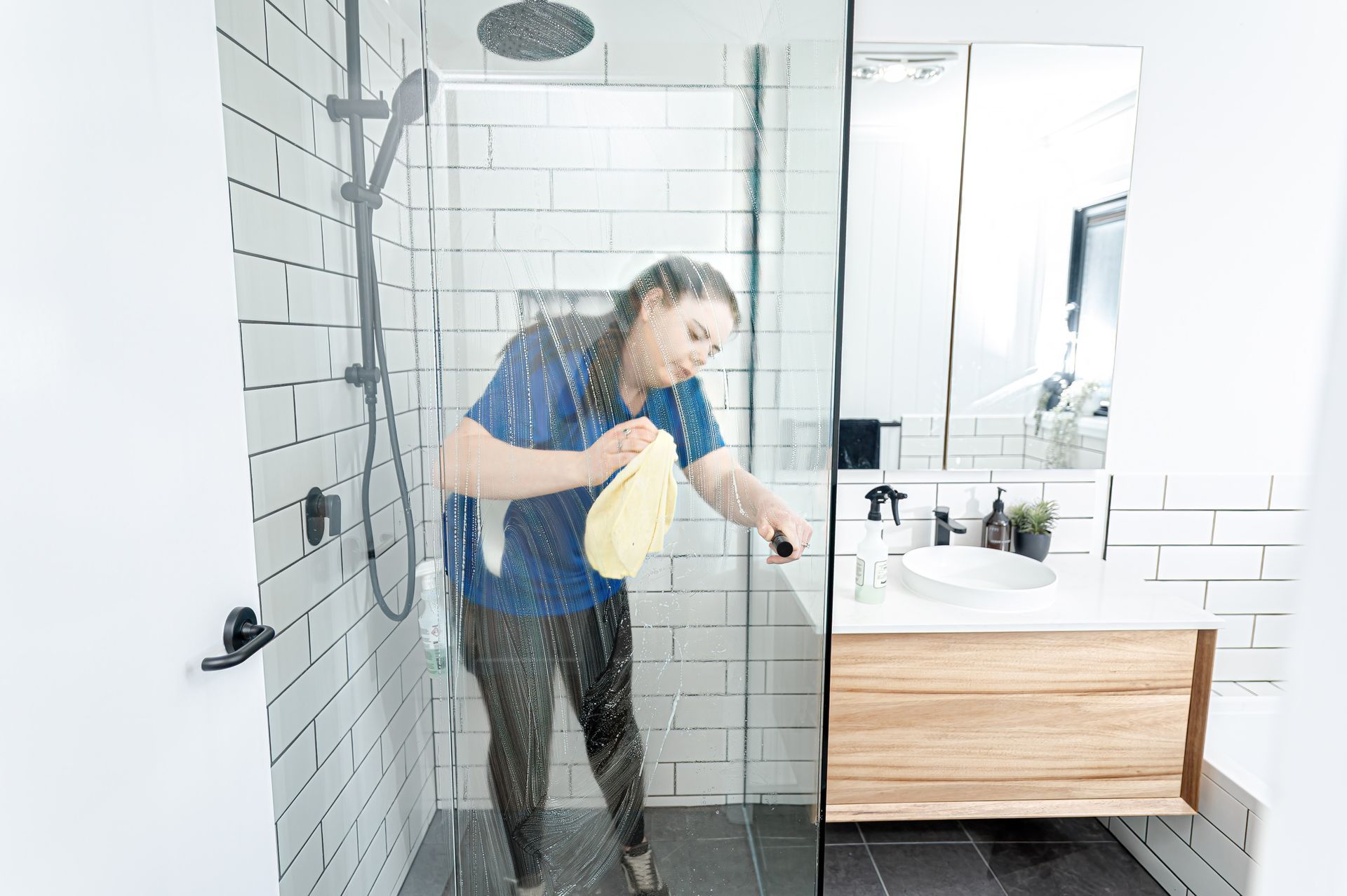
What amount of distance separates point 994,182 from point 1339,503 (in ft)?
6.21

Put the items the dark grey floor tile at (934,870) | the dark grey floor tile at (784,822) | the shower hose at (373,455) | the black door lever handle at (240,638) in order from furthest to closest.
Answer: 1. the dark grey floor tile at (934,870)
2. the dark grey floor tile at (784,822)
3. the shower hose at (373,455)
4. the black door lever handle at (240,638)

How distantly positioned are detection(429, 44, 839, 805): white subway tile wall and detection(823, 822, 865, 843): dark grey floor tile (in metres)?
1.00

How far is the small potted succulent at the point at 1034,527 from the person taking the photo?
1.84 metres

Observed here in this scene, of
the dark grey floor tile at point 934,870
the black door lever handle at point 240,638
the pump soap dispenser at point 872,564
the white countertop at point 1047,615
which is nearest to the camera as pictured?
the black door lever handle at point 240,638

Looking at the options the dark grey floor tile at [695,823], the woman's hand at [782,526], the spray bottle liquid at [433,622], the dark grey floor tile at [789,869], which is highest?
the woman's hand at [782,526]

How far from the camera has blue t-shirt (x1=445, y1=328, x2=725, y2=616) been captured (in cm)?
93

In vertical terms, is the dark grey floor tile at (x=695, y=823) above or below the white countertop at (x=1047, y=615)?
below

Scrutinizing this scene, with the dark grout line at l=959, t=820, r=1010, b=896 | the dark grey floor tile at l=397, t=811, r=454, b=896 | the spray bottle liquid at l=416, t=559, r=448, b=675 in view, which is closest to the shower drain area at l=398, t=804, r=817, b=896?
the dark grey floor tile at l=397, t=811, r=454, b=896

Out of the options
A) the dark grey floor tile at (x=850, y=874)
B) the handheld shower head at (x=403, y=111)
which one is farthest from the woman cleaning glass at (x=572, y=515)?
the dark grey floor tile at (x=850, y=874)

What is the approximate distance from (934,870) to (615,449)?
4.96ft

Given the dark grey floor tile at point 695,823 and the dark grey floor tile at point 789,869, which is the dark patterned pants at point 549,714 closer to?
the dark grey floor tile at point 695,823

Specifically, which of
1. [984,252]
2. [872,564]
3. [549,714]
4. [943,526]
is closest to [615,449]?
[549,714]

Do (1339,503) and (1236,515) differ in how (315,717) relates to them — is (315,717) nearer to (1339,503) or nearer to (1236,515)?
(1339,503)

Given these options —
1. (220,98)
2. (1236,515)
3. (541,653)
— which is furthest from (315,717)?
(1236,515)
